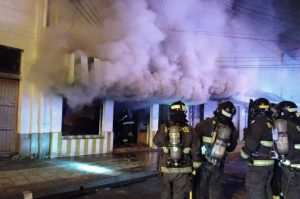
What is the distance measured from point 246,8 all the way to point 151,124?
9067 millimetres

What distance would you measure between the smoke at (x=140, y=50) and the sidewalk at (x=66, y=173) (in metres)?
2.19

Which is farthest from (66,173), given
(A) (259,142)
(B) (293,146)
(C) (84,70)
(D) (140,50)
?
(D) (140,50)

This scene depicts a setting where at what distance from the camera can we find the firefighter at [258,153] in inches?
215

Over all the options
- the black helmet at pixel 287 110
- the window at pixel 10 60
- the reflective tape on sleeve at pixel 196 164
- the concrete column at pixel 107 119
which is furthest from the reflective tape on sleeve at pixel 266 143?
the window at pixel 10 60

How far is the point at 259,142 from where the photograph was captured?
5516 mm

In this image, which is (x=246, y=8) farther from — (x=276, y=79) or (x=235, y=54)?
(x=276, y=79)

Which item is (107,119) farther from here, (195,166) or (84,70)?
(195,166)

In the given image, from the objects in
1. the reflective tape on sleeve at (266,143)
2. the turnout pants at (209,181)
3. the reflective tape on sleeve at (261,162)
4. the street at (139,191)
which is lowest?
the street at (139,191)

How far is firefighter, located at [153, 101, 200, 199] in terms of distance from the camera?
5.21 metres

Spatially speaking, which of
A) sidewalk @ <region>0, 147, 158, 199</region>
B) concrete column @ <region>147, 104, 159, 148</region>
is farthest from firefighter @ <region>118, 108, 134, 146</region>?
sidewalk @ <region>0, 147, 158, 199</region>

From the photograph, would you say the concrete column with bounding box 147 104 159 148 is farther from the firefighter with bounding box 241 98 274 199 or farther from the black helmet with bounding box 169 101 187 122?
the black helmet with bounding box 169 101 187 122

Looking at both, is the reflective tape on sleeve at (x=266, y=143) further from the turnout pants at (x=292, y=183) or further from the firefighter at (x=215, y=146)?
the turnout pants at (x=292, y=183)

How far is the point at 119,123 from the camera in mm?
13703

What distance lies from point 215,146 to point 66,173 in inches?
166
